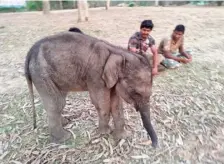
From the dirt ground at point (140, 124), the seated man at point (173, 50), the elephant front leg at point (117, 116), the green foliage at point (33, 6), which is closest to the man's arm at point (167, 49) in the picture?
the seated man at point (173, 50)

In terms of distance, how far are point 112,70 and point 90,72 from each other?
227mm

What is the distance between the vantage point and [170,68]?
4.26m

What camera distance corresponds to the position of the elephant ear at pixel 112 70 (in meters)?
2.32

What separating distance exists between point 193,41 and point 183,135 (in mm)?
3684

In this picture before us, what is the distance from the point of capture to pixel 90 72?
242 cm

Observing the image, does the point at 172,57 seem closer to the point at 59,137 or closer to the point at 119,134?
the point at 119,134

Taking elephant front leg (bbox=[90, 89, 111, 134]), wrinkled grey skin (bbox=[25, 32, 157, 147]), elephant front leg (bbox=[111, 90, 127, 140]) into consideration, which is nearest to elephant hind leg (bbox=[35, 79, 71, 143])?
wrinkled grey skin (bbox=[25, 32, 157, 147])

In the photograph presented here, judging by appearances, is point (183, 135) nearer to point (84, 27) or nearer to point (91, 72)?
point (91, 72)

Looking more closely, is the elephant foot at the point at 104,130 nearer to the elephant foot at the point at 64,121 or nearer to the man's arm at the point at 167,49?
the elephant foot at the point at 64,121

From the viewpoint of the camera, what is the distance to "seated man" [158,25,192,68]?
13.9 feet

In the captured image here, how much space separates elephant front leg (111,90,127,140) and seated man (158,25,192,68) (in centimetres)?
186

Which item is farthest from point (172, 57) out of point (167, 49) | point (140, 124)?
point (140, 124)

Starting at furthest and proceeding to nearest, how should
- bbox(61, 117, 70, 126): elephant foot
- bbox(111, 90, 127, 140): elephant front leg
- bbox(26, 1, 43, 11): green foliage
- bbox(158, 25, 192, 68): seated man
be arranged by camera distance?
bbox(26, 1, 43, 11): green foliage < bbox(158, 25, 192, 68): seated man < bbox(61, 117, 70, 126): elephant foot < bbox(111, 90, 127, 140): elephant front leg

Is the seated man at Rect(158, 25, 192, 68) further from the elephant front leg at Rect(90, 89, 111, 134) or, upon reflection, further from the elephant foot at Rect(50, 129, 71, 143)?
the elephant foot at Rect(50, 129, 71, 143)
